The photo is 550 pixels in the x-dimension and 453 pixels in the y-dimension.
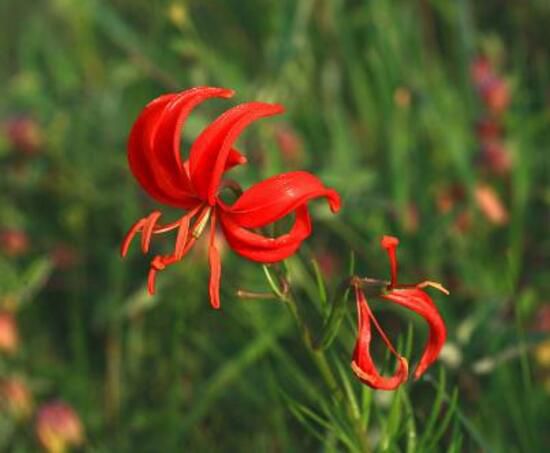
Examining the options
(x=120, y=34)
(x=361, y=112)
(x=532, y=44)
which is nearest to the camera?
(x=120, y=34)

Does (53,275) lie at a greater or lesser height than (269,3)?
lesser

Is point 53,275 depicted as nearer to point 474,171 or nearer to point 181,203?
point 474,171

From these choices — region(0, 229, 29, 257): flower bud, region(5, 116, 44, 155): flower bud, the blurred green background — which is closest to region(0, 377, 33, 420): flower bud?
the blurred green background

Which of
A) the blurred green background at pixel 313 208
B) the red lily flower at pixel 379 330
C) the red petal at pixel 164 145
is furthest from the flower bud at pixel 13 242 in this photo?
the red lily flower at pixel 379 330

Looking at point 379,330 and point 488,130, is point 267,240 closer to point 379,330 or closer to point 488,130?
point 379,330

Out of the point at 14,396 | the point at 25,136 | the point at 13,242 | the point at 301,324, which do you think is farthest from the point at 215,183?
the point at 25,136

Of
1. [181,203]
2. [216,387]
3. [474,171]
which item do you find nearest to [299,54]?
[474,171]

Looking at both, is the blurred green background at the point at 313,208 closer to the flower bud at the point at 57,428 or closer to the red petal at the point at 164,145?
the flower bud at the point at 57,428
